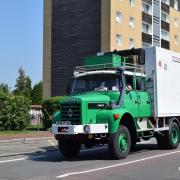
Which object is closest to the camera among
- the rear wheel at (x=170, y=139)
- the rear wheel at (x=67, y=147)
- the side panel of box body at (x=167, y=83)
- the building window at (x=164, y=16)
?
the rear wheel at (x=67, y=147)

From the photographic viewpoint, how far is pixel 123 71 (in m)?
16.7

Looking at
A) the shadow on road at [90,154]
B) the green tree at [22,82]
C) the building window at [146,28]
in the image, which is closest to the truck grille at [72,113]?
the shadow on road at [90,154]

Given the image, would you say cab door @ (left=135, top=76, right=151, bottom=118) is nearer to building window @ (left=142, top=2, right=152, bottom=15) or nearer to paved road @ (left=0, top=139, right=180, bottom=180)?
paved road @ (left=0, top=139, right=180, bottom=180)

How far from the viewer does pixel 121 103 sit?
16266 millimetres

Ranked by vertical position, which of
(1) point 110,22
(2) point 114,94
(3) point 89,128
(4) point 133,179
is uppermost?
(1) point 110,22

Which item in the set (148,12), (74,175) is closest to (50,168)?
(74,175)

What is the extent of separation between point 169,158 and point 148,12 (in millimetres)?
51083

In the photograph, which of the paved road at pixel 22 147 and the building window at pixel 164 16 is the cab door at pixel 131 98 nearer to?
the paved road at pixel 22 147

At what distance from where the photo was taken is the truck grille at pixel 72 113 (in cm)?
1556

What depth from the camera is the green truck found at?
15570 mm

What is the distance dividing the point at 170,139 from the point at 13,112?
612 inches

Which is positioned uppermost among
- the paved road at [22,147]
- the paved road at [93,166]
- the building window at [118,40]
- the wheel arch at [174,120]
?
the building window at [118,40]

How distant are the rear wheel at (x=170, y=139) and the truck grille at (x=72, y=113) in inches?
195

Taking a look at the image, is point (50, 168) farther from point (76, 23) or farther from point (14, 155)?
point (76, 23)
